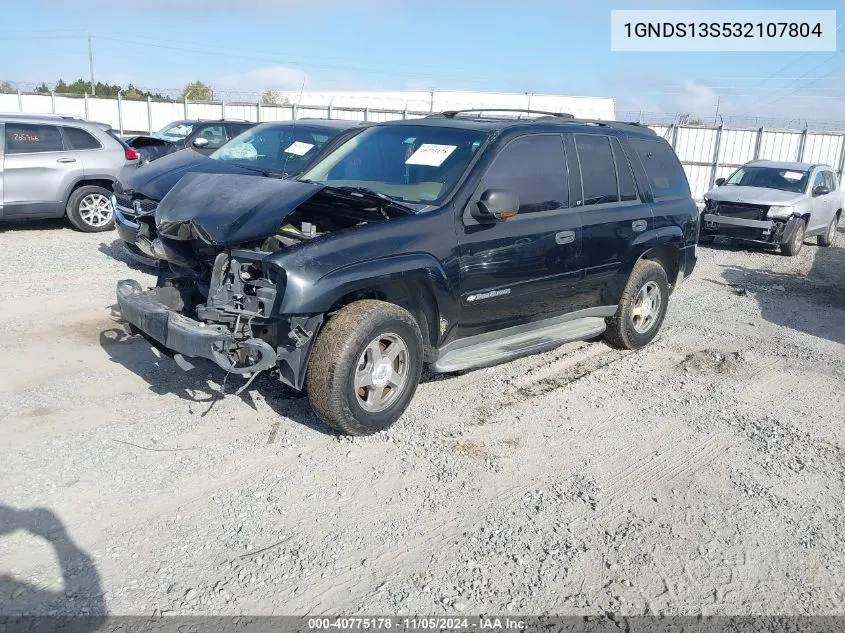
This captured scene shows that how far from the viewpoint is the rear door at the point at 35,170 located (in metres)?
10.2

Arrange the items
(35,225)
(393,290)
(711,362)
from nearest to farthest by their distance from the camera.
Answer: (393,290) → (711,362) → (35,225)

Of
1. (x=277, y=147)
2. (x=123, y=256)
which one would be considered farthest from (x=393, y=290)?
(x=123, y=256)

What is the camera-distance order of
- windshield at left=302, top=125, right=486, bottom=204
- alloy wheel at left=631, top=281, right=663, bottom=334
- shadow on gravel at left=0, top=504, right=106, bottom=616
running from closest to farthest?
shadow on gravel at left=0, top=504, right=106, bottom=616 → windshield at left=302, top=125, right=486, bottom=204 → alloy wheel at left=631, top=281, right=663, bottom=334

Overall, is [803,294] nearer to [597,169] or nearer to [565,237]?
[597,169]

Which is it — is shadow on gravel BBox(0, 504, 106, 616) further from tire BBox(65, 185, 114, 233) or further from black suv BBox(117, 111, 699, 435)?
tire BBox(65, 185, 114, 233)

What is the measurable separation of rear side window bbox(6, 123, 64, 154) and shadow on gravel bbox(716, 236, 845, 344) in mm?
9977

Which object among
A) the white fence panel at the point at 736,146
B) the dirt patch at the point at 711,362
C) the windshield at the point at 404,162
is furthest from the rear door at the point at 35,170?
the white fence panel at the point at 736,146

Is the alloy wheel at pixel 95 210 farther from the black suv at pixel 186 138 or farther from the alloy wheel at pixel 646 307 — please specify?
the alloy wheel at pixel 646 307

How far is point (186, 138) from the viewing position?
1352 cm

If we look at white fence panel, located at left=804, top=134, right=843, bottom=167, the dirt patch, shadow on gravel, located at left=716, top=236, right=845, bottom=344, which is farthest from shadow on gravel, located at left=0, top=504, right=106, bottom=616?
white fence panel, located at left=804, top=134, right=843, bottom=167

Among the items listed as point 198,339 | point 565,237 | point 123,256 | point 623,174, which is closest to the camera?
point 198,339

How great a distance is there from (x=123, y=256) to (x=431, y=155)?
5815 mm

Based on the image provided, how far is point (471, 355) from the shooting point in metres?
5.08

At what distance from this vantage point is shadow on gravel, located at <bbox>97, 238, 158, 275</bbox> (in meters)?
8.76
